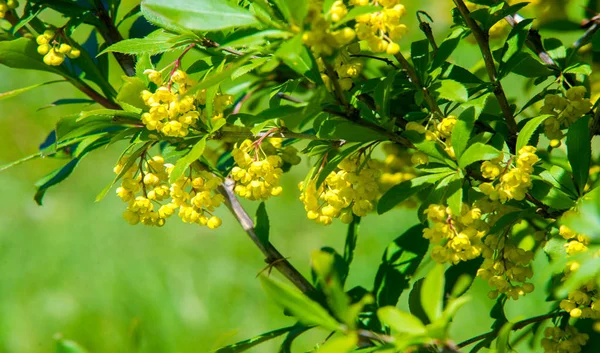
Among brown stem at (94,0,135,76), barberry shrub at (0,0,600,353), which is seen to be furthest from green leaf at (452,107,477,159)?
brown stem at (94,0,135,76)

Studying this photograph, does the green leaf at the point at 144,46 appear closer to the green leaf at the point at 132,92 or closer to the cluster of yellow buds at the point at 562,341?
Result: the green leaf at the point at 132,92

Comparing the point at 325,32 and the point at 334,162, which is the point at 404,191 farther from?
the point at 325,32

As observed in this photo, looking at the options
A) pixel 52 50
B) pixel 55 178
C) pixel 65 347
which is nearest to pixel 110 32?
pixel 52 50

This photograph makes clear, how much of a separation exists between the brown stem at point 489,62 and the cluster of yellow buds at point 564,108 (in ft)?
0.19

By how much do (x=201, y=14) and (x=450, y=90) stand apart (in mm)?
409

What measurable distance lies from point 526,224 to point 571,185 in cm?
35

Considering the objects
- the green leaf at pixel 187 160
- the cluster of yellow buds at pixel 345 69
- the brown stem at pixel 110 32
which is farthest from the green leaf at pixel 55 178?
the cluster of yellow buds at pixel 345 69

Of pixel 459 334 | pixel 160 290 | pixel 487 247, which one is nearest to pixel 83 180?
pixel 160 290

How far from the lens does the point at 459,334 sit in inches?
105

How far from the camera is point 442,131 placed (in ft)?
3.54

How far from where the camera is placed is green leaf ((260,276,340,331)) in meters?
0.78

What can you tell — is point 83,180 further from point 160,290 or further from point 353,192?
point 353,192

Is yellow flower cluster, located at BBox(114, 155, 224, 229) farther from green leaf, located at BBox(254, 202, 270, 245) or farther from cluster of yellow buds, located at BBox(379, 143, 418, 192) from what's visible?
cluster of yellow buds, located at BBox(379, 143, 418, 192)

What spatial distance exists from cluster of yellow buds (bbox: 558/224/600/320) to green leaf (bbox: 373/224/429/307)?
0.38 m
